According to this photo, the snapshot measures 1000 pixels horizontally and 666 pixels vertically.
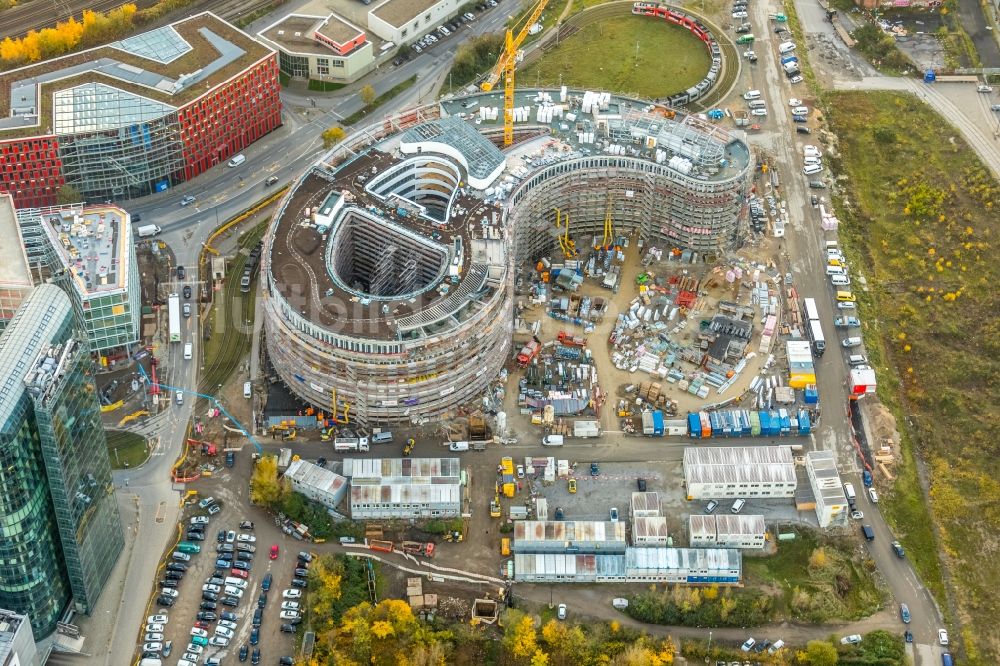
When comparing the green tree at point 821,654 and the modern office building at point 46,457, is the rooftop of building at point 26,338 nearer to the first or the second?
the modern office building at point 46,457

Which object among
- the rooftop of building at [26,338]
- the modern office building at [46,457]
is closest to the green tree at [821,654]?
the modern office building at [46,457]

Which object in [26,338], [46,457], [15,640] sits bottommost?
[15,640]

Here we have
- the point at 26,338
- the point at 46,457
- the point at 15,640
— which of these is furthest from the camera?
→ the point at 15,640

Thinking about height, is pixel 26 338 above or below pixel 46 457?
above

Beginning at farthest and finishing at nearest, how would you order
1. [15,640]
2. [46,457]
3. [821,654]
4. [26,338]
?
1. [821,654]
2. [15,640]
3. [46,457]
4. [26,338]

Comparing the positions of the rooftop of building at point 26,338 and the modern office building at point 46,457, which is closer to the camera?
the rooftop of building at point 26,338

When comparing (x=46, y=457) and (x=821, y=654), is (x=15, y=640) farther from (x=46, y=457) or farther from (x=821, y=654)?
(x=821, y=654)

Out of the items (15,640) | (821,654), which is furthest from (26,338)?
(821,654)
